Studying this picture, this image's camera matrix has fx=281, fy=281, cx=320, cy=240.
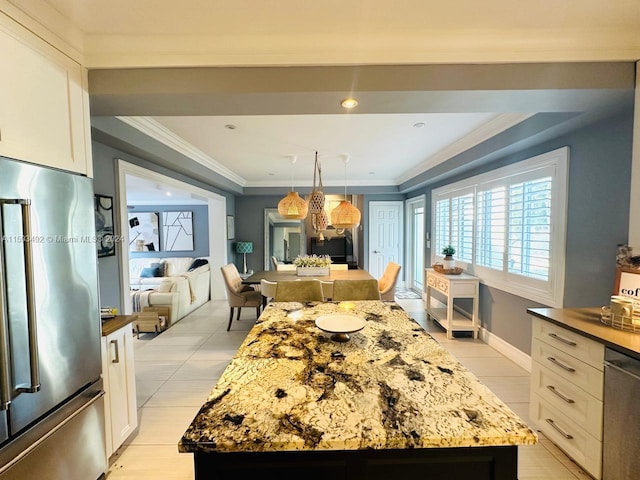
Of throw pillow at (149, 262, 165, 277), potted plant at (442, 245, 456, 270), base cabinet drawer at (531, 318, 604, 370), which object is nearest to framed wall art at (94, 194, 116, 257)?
base cabinet drawer at (531, 318, 604, 370)

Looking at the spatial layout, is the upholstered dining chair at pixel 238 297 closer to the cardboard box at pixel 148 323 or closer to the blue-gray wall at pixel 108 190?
the cardboard box at pixel 148 323

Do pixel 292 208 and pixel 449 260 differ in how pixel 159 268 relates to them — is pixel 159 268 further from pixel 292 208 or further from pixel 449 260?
pixel 449 260

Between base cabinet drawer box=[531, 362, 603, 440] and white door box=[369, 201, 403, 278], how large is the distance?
4767 mm

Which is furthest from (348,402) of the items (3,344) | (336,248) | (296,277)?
(336,248)

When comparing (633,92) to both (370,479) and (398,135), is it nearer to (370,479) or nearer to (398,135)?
(398,135)

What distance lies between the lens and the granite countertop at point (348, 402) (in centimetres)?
81

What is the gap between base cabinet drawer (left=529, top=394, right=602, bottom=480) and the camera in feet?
5.13

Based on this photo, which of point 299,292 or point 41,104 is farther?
point 299,292

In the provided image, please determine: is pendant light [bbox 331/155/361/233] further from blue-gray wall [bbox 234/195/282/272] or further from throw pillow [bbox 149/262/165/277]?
throw pillow [bbox 149/262/165/277]

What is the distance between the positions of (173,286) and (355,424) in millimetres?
4310

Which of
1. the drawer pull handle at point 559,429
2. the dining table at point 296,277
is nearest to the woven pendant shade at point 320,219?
the dining table at point 296,277

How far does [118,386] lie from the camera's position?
1868mm

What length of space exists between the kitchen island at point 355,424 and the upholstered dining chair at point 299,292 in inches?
48.4

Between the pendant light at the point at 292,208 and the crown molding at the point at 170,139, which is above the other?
the crown molding at the point at 170,139
